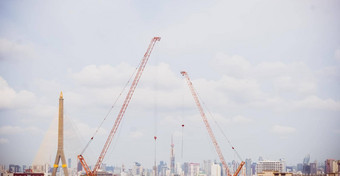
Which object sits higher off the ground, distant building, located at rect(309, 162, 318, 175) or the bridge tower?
the bridge tower

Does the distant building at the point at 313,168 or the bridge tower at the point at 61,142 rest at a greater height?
the bridge tower at the point at 61,142

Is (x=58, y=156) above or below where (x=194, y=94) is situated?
below

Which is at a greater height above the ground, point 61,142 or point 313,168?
point 61,142

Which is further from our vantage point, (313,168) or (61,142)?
(313,168)

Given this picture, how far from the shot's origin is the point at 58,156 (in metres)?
81.4

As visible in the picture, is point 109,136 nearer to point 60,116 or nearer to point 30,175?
point 60,116

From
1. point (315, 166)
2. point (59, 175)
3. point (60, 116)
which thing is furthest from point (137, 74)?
point (315, 166)

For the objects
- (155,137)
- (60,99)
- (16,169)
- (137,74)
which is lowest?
(16,169)

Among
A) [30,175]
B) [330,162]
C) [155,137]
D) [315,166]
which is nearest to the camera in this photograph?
[155,137]

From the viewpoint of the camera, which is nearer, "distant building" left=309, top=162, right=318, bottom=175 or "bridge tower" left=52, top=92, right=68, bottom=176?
"bridge tower" left=52, top=92, right=68, bottom=176

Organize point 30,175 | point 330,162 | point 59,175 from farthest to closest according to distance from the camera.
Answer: point 330,162, point 59,175, point 30,175

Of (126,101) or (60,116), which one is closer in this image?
(60,116)

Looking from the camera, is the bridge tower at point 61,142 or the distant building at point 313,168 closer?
the bridge tower at point 61,142

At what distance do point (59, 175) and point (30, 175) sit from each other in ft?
96.2
